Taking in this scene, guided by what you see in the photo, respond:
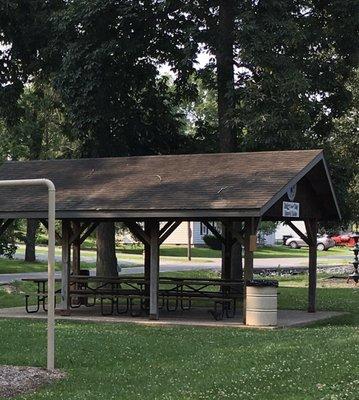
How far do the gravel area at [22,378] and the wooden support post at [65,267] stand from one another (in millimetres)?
7702

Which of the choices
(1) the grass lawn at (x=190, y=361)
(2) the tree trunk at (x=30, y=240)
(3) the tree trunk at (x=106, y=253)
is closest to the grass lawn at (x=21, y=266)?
(2) the tree trunk at (x=30, y=240)

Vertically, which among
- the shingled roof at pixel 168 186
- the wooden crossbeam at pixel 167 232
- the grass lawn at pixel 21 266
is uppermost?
the shingled roof at pixel 168 186

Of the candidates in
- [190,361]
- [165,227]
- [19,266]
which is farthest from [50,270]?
[19,266]

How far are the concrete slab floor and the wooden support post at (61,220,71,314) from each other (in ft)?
0.95

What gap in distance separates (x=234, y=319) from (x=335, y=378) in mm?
8297

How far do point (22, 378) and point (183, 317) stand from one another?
29.0 feet

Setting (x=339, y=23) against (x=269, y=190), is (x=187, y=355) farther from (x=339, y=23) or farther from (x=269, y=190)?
(x=339, y=23)

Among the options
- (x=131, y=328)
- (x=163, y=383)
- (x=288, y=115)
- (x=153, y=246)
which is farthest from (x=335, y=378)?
(x=288, y=115)

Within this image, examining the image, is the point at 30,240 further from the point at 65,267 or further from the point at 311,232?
the point at 311,232

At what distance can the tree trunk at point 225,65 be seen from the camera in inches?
999

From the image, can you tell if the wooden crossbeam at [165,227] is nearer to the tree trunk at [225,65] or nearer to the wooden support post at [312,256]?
the wooden support post at [312,256]

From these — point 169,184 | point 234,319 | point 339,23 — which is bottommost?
point 234,319

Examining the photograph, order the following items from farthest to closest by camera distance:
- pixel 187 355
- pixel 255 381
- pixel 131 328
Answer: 1. pixel 131 328
2. pixel 187 355
3. pixel 255 381

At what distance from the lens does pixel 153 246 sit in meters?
17.5
